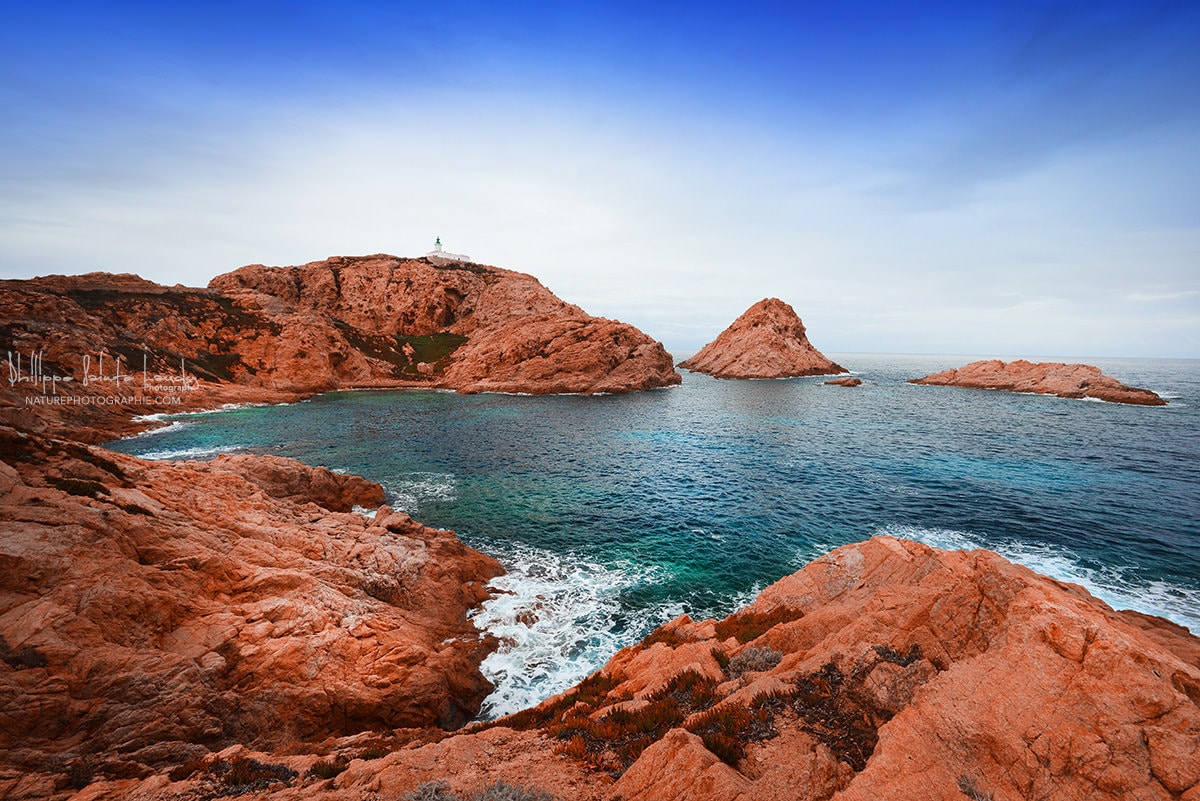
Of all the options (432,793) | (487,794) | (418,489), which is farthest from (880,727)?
(418,489)

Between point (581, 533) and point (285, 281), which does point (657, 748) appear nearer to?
point (581, 533)

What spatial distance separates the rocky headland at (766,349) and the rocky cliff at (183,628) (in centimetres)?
13389

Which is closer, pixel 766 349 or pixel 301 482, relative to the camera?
pixel 301 482

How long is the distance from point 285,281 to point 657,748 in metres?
166

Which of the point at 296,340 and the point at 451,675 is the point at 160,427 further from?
the point at 451,675

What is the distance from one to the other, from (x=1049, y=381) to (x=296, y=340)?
17328 cm

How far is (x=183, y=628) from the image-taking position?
14164mm

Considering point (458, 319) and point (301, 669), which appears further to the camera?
point (458, 319)

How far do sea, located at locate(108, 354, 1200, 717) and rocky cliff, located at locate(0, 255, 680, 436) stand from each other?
13384 mm

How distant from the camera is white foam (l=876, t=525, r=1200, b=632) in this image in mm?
22016

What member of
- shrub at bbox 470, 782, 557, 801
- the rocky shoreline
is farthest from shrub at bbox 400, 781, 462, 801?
shrub at bbox 470, 782, 557, 801

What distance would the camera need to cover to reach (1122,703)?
7.54 m

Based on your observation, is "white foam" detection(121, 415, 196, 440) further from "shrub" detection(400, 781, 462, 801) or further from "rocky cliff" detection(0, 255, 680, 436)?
"shrub" detection(400, 781, 462, 801)

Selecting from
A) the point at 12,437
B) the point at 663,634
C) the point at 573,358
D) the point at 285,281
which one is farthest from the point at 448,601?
the point at 285,281
